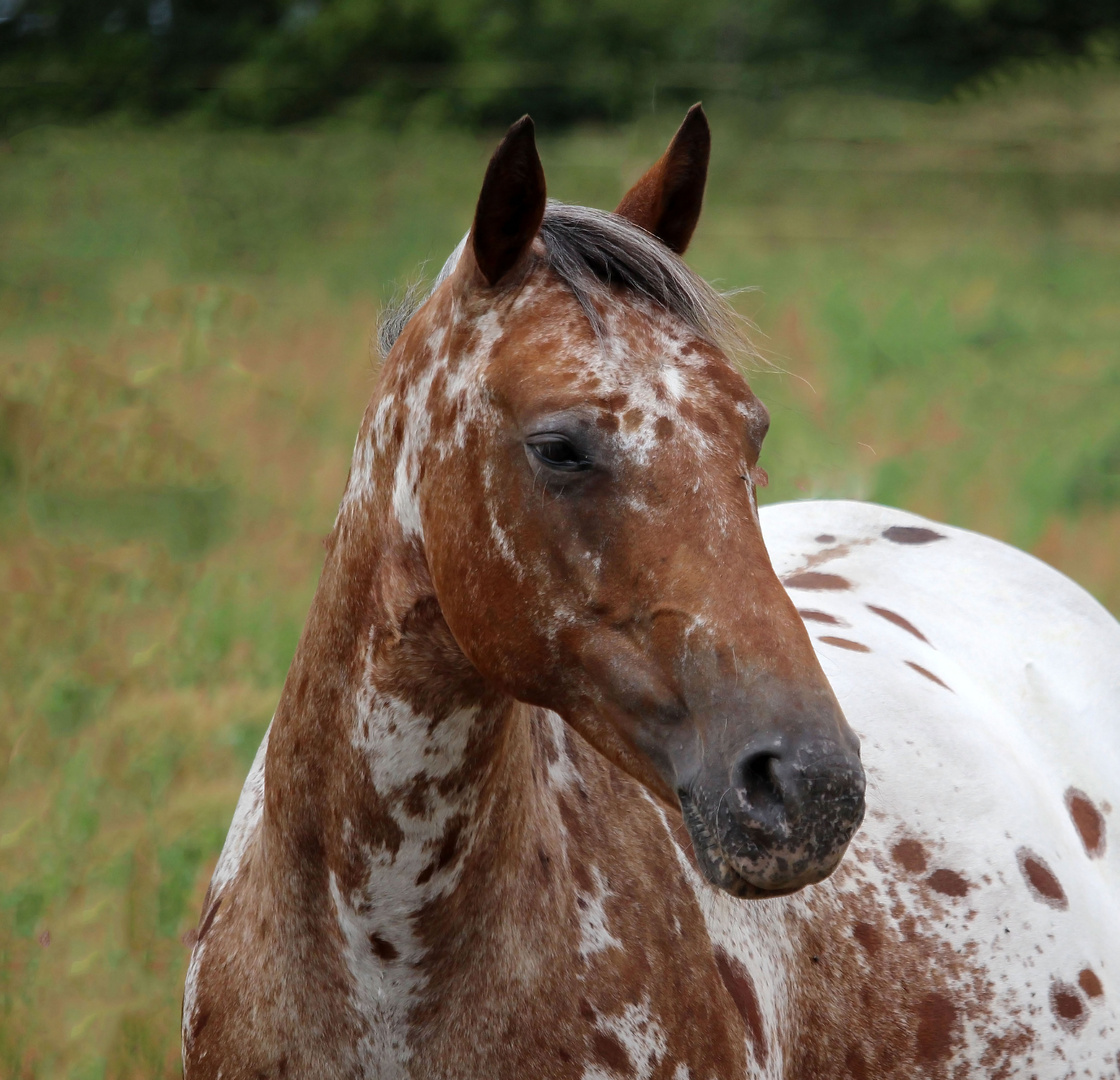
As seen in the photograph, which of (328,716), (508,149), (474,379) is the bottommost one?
(328,716)

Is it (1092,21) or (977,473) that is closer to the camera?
(977,473)

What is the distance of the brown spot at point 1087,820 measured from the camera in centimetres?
289

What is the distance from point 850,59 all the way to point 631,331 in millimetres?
18022

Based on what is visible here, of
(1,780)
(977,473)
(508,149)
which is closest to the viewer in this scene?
(508,149)

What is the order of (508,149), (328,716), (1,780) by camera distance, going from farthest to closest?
(1,780) → (328,716) → (508,149)

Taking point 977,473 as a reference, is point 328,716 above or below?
above

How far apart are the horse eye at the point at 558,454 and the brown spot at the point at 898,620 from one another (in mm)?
1734

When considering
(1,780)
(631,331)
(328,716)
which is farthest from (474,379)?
(1,780)

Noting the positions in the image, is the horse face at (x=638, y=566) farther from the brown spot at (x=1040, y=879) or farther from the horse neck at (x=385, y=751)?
the brown spot at (x=1040, y=879)

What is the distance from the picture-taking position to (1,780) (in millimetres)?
4398

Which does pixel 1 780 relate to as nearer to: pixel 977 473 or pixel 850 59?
A: pixel 977 473

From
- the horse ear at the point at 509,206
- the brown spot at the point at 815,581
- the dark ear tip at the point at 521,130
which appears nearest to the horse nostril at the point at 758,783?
the horse ear at the point at 509,206

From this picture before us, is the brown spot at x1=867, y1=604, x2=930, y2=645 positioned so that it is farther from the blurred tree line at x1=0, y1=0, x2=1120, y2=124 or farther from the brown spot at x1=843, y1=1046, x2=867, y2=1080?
the blurred tree line at x1=0, y1=0, x2=1120, y2=124

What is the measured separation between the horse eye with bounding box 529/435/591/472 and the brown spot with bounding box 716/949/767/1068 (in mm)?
924
